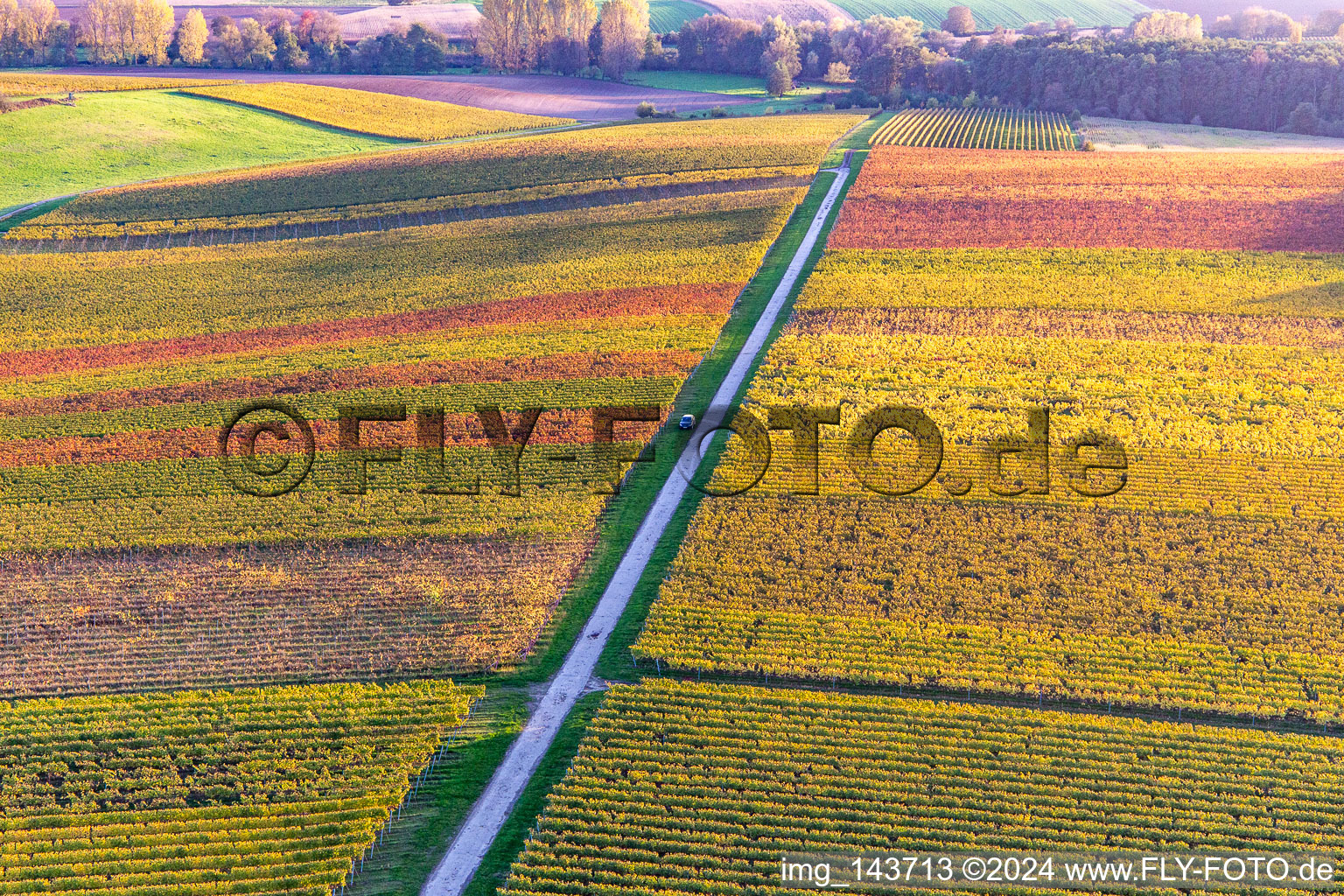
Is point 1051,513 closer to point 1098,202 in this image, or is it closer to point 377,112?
point 1098,202

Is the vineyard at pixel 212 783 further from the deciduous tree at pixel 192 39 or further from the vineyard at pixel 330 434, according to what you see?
the deciduous tree at pixel 192 39

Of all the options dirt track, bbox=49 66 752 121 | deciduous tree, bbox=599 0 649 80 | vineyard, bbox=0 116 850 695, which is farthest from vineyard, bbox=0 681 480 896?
deciduous tree, bbox=599 0 649 80

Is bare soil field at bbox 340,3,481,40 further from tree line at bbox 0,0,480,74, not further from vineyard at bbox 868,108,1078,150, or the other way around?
vineyard at bbox 868,108,1078,150

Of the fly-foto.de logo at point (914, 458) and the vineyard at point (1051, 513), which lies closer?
the vineyard at point (1051, 513)

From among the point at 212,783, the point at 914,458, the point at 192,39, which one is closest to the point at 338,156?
the point at 192,39

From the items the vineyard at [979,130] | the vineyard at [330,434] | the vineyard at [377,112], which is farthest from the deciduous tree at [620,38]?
the vineyard at [330,434]

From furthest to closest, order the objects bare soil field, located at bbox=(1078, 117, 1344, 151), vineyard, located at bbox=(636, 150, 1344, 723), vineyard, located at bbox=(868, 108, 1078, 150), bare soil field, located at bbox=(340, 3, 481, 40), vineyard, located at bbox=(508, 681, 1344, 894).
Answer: bare soil field, located at bbox=(340, 3, 481, 40) < vineyard, located at bbox=(868, 108, 1078, 150) < bare soil field, located at bbox=(1078, 117, 1344, 151) < vineyard, located at bbox=(636, 150, 1344, 723) < vineyard, located at bbox=(508, 681, 1344, 894)
